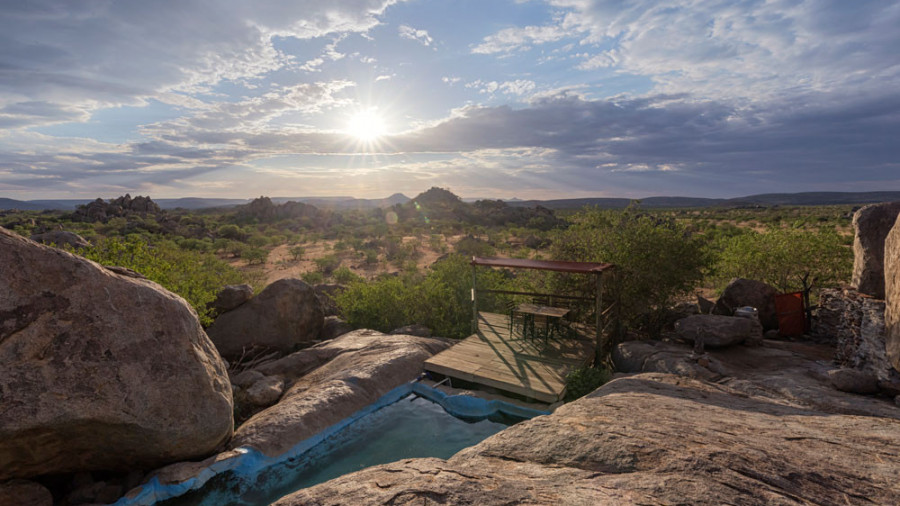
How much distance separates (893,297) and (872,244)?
515cm

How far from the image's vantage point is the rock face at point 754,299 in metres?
12.6

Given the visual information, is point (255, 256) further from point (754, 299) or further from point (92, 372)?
point (754, 299)

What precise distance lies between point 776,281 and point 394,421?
562 inches

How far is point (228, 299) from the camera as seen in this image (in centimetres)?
1302

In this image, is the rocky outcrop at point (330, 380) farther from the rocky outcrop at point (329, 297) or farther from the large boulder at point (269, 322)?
the rocky outcrop at point (329, 297)

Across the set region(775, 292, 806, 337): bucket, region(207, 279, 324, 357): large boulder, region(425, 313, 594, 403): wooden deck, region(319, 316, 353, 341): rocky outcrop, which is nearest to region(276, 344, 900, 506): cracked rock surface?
region(425, 313, 594, 403): wooden deck

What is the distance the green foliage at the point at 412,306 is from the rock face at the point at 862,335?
9286mm

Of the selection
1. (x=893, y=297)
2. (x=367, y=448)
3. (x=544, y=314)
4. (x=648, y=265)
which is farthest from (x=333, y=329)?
(x=893, y=297)

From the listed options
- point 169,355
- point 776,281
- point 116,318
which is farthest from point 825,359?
point 116,318

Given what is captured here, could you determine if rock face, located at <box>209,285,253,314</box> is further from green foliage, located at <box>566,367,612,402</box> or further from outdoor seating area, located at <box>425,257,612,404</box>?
Answer: green foliage, located at <box>566,367,612,402</box>

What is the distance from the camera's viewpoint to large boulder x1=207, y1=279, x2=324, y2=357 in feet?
40.7

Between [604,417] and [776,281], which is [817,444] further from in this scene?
Result: [776,281]

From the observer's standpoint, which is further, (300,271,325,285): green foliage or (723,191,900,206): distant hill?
(723,191,900,206): distant hill

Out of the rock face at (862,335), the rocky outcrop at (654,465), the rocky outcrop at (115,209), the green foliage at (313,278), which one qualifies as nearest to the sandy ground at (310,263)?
the green foliage at (313,278)
